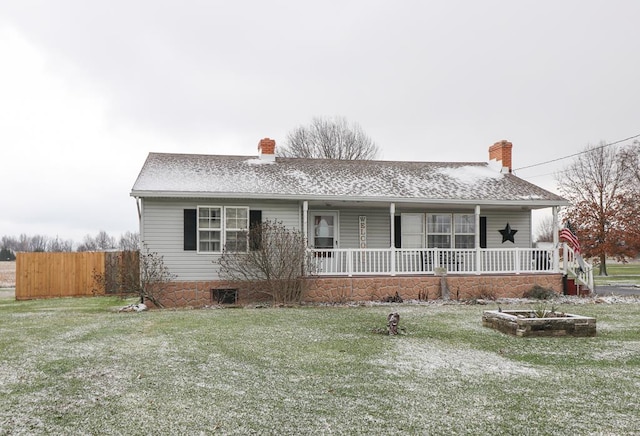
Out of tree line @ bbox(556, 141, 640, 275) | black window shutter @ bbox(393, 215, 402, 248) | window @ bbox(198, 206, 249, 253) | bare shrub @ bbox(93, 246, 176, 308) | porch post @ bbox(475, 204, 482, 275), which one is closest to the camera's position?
bare shrub @ bbox(93, 246, 176, 308)

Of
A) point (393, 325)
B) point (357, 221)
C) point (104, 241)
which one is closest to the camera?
point (393, 325)

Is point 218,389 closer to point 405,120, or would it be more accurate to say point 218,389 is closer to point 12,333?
point 12,333

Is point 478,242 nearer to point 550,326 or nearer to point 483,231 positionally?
point 483,231

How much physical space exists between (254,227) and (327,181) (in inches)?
120

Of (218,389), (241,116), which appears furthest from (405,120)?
(218,389)

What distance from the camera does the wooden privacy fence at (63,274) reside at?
19.3 meters

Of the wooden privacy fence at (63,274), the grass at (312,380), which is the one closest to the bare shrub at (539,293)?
the grass at (312,380)

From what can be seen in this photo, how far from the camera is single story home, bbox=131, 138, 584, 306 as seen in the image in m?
14.3

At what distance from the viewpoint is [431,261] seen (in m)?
16.0

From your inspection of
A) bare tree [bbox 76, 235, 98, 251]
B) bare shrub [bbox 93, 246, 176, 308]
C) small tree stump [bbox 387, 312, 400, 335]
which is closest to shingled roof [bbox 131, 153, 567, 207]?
bare shrub [bbox 93, 246, 176, 308]

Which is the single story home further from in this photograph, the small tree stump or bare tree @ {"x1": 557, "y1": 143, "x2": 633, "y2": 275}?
bare tree @ {"x1": 557, "y1": 143, "x2": 633, "y2": 275}

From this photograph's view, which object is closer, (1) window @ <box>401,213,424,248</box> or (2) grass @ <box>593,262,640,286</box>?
(1) window @ <box>401,213,424,248</box>

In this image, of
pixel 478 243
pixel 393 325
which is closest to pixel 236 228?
pixel 393 325

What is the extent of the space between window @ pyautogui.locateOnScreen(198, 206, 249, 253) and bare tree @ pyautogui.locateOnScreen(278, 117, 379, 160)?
86.6 feet
